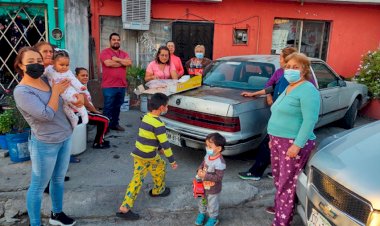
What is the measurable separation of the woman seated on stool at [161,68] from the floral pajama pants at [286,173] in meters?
2.64

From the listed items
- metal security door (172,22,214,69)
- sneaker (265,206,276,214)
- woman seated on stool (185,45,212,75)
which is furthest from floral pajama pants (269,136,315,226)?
metal security door (172,22,214,69)

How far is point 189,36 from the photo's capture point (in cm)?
802

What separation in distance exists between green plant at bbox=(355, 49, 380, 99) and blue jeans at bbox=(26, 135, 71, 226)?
678 cm

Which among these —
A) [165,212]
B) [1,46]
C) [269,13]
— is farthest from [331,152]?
[1,46]

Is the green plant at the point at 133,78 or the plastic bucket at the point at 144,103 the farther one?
the green plant at the point at 133,78

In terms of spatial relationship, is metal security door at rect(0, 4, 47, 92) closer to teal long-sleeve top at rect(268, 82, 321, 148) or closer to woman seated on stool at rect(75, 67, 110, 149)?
woman seated on stool at rect(75, 67, 110, 149)

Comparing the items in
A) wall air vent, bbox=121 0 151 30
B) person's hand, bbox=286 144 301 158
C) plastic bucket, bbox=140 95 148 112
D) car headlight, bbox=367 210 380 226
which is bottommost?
plastic bucket, bbox=140 95 148 112

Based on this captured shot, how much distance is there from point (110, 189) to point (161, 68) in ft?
7.25

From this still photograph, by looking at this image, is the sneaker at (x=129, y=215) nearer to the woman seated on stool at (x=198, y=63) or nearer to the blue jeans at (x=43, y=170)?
the blue jeans at (x=43, y=170)

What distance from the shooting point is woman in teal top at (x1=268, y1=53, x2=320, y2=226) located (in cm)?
249

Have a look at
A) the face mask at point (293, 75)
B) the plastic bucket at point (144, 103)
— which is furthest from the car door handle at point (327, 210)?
the plastic bucket at point (144, 103)

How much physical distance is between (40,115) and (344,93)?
5127 millimetres

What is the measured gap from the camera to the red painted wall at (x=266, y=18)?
780 cm

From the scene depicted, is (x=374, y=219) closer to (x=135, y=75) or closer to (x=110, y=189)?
(x=110, y=189)
